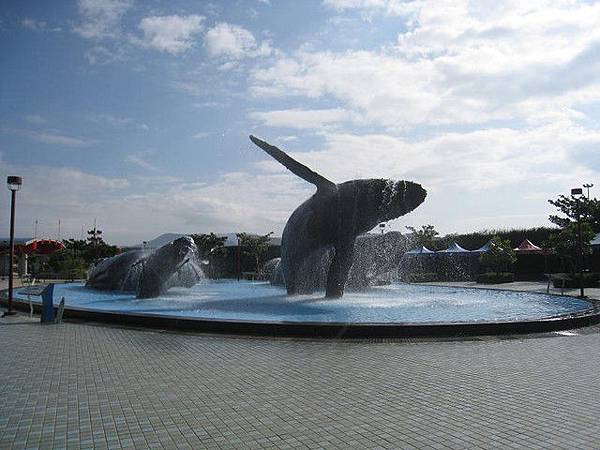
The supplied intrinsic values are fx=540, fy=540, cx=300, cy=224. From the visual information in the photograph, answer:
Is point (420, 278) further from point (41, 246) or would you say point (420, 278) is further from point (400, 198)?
point (41, 246)

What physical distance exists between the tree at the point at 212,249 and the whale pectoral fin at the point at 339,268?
108ft

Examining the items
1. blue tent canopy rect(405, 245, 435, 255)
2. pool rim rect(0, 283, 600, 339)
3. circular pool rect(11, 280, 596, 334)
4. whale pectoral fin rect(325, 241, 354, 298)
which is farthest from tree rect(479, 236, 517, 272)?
pool rim rect(0, 283, 600, 339)

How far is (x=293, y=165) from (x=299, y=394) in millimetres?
12265

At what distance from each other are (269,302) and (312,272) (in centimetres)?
360

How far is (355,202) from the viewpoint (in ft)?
62.7

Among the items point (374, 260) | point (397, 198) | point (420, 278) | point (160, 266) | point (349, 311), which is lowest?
point (349, 311)

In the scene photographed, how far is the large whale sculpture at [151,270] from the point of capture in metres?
21.7

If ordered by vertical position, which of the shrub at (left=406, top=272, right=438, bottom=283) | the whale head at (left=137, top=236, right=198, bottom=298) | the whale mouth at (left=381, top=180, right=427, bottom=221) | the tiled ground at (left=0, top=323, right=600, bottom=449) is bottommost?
the tiled ground at (left=0, top=323, right=600, bottom=449)

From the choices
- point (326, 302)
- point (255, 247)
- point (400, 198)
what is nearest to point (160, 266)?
point (326, 302)

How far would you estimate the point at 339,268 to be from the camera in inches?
768

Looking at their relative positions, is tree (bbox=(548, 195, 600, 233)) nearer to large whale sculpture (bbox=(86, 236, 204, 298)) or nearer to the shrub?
the shrub

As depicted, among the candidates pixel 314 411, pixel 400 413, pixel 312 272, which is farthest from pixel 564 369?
pixel 312 272

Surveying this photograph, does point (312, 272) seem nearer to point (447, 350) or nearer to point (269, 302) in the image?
point (269, 302)

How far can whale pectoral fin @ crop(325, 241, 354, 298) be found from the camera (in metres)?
19.2
